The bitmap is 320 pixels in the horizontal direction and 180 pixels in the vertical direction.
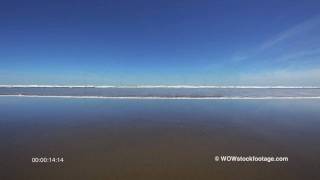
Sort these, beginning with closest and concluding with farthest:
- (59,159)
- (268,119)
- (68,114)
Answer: (59,159)
(268,119)
(68,114)

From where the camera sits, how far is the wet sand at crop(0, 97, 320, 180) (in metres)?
2.88

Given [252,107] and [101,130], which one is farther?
[252,107]

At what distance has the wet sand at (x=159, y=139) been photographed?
113 inches

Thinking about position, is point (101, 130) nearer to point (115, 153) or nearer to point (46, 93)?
point (115, 153)

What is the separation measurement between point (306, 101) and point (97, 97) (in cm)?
358

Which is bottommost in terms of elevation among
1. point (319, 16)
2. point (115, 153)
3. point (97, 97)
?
point (115, 153)

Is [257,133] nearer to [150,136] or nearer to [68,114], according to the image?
[150,136]

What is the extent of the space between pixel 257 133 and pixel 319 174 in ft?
2.68

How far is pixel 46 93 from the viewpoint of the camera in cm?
651

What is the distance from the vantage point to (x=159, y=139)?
147 inches

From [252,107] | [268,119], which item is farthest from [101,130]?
[252,107]

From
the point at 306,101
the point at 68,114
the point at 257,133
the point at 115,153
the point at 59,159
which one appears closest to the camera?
the point at 59,159

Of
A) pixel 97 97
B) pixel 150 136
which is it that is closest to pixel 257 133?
pixel 150 136

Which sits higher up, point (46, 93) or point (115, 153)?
point (46, 93)
